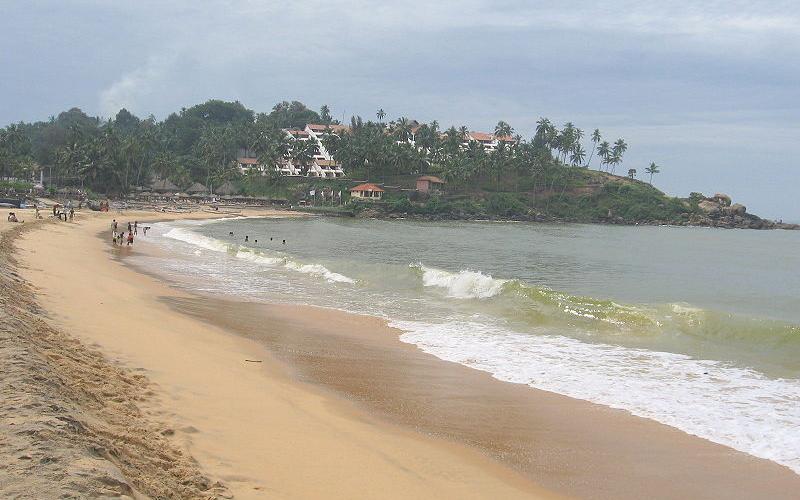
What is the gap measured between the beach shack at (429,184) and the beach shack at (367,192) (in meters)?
8.26

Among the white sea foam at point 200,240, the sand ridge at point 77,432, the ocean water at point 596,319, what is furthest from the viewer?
the white sea foam at point 200,240

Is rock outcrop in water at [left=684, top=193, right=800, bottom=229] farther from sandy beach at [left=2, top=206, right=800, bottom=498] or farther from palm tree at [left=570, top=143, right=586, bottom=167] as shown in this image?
sandy beach at [left=2, top=206, right=800, bottom=498]

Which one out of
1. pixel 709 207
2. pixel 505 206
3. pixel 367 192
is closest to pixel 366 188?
pixel 367 192

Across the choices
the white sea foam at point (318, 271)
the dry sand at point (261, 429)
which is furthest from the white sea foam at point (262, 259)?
the dry sand at point (261, 429)

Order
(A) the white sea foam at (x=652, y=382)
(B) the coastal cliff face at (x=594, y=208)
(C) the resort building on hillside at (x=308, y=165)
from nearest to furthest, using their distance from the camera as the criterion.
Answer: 1. (A) the white sea foam at (x=652, y=382)
2. (B) the coastal cliff face at (x=594, y=208)
3. (C) the resort building on hillside at (x=308, y=165)

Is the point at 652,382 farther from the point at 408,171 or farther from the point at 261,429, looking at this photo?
the point at 408,171

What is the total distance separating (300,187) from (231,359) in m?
110

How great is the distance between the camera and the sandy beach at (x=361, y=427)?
599 cm

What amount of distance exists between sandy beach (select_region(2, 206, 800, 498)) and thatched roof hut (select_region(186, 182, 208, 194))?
99.6m

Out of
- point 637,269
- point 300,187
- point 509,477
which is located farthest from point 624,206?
A: point 509,477

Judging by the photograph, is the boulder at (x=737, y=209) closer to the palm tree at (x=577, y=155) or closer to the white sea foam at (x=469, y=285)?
the palm tree at (x=577, y=155)

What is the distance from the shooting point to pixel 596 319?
1712 centimetres

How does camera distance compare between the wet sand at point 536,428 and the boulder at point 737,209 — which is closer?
the wet sand at point 536,428

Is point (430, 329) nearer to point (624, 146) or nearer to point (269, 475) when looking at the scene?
point (269, 475)
